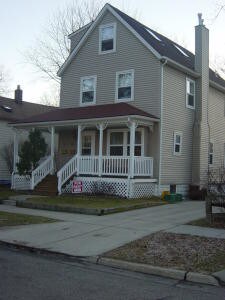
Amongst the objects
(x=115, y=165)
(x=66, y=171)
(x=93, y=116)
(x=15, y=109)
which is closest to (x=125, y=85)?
(x=93, y=116)

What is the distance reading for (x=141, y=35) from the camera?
76.5 ft

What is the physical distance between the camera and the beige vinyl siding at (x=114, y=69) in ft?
74.3

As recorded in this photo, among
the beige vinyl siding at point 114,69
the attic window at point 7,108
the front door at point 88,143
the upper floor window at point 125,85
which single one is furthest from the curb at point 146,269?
the attic window at point 7,108

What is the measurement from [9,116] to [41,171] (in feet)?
32.5

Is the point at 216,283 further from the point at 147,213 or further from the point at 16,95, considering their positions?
the point at 16,95

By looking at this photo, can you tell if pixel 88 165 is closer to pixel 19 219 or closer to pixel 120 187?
pixel 120 187

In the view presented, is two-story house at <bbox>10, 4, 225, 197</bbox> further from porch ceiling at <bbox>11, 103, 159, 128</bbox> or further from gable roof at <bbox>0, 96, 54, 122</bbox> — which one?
gable roof at <bbox>0, 96, 54, 122</bbox>

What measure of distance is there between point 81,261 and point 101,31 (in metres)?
18.4

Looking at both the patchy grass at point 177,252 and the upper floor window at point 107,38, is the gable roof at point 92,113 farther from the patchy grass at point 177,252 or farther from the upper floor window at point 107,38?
the patchy grass at point 177,252

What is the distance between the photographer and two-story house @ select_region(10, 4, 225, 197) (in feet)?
71.6

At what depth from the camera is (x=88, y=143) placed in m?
25.5

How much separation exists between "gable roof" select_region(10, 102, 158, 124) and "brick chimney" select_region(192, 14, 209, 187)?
4.21 metres

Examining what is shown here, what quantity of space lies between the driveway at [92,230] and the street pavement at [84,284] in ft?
4.34

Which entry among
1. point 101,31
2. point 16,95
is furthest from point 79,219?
point 16,95
